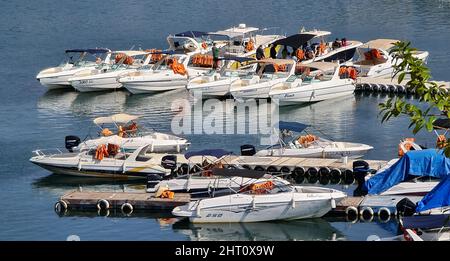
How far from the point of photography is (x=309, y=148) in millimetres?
51688

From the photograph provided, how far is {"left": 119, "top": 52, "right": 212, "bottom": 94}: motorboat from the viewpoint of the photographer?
7144 centimetres

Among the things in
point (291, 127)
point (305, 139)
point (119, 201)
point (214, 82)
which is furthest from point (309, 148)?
point (214, 82)

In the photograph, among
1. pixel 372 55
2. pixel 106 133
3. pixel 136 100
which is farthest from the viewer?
pixel 372 55

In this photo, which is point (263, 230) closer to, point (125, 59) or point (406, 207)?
point (406, 207)

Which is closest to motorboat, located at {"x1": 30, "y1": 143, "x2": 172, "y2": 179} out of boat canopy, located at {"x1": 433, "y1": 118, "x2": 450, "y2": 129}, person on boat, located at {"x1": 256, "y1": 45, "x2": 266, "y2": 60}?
boat canopy, located at {"x1": 433, "y1": 118, "x2": 450, "y2": 129}

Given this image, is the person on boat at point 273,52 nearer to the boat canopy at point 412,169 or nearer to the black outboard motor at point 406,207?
the boat canopy at point 412,169

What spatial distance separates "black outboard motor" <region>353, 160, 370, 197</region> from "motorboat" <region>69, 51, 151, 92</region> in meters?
28.6

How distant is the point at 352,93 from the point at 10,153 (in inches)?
976

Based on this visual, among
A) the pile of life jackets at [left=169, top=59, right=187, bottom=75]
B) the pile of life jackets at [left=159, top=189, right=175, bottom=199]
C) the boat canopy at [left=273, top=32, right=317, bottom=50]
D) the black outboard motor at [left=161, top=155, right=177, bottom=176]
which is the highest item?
the boat canopy at [left=273, top=32, right=317, bottom=50]

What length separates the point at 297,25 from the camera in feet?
322

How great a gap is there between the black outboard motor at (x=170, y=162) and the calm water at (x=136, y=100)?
2.58 meters

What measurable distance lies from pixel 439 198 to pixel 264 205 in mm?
7142

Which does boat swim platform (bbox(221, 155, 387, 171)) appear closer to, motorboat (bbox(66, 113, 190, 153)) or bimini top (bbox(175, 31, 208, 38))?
motorboat (bbox(66, 113, 190, 153))

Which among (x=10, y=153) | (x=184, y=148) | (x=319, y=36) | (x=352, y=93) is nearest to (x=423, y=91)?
(x=184, y=148)
